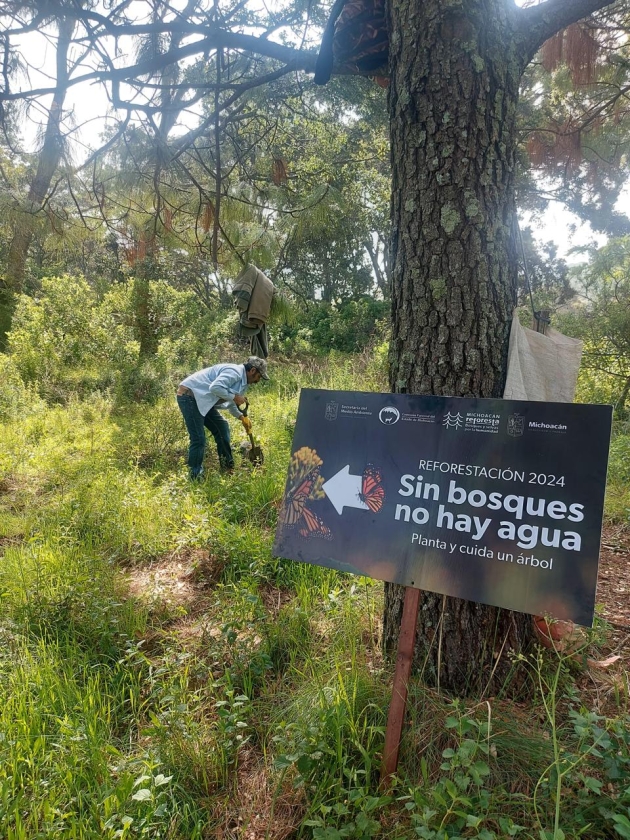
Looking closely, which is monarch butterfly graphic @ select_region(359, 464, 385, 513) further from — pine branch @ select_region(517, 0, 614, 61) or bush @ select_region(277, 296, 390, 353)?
bush @ select_region(277, 296, 390, 353)

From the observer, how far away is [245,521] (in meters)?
3.23

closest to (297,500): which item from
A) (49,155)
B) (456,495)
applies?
(456,495)

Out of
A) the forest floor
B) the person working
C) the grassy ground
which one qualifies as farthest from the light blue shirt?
the forest floor

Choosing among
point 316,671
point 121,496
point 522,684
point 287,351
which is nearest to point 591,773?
point 522,684

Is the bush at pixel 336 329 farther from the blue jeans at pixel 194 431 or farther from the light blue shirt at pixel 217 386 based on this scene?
the blue jeans at pixel 194 431

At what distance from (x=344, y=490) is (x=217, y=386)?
3.03m

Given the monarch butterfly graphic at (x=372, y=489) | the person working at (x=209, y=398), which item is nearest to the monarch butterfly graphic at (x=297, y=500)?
the monarch butterfly graphic at (x=372, y=489)

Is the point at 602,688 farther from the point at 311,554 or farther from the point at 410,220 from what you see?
the point at 410,220

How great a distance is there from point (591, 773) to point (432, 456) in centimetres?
95

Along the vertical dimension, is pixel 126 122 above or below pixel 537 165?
below

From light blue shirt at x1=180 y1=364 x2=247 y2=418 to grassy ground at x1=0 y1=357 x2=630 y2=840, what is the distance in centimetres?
144

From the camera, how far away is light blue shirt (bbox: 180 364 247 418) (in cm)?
426

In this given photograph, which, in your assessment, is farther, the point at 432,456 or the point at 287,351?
the point at 287,351

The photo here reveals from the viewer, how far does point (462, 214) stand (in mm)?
1556
